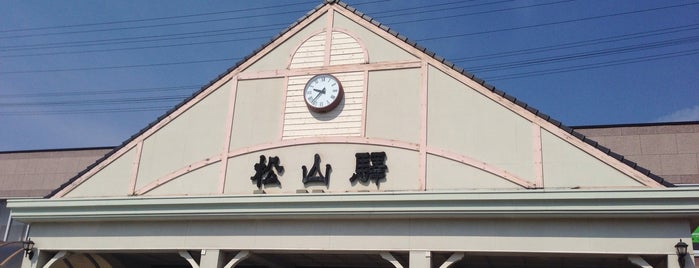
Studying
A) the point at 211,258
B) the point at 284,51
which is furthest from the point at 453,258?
the point at 284,51

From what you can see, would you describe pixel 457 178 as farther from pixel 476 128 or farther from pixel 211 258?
pixel 211 258

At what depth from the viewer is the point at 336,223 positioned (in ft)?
39.3

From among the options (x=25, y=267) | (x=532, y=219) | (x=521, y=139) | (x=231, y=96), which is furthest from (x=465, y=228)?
(x=25, y=267)

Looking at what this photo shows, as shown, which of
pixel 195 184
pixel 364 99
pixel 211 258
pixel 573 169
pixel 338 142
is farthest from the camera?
pixel 195 184

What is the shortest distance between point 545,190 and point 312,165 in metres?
4.37

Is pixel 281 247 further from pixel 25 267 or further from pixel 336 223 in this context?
pixel 25 267

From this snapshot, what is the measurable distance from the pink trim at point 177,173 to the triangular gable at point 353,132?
0.08 ft

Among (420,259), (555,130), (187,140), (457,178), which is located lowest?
(420,259)

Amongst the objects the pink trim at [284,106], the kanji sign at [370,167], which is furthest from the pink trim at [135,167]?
the kanji sign at [370,167]

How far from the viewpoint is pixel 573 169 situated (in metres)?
11.2

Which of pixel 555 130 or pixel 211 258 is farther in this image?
pixel 211 258

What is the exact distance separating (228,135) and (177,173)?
4.27 ft

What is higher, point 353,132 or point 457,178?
point 353,132

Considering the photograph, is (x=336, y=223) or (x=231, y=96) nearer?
(x=336, y=223)
